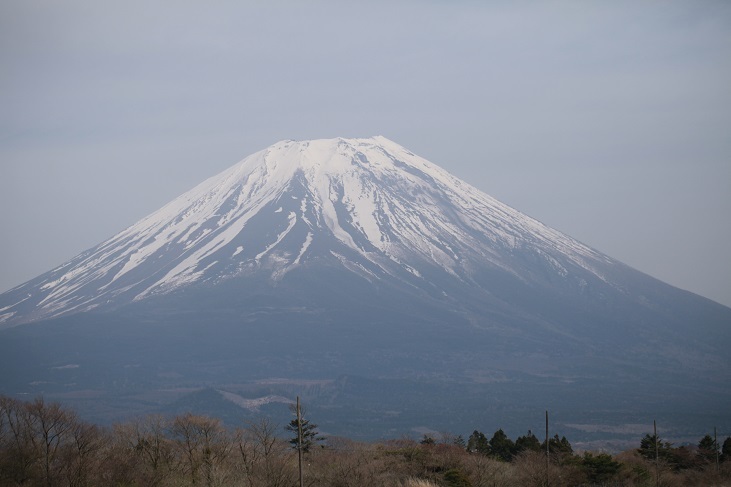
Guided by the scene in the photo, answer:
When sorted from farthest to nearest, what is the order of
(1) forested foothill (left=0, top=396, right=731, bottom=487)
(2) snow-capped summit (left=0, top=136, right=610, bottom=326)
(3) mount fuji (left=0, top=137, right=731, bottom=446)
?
(2) snow-capped summit (left=0, top=136, right=610, bottom=326) < (3) mount fuji (left=0, top=137, right=731, bottom=446) < (1) forested foothill (left=0, top=396, right=731, bottom=487)

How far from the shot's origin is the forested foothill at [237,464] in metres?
34.8

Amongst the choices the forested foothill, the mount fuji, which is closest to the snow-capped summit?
the mount fuji

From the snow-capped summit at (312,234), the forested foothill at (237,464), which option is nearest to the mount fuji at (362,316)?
the snow-capped summit at (312,234)

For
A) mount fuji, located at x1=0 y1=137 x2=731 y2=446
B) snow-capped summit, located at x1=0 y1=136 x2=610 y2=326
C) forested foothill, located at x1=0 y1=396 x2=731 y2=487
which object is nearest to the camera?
forested foothill, located at x1=0 y1=396 x2=731 y2=487

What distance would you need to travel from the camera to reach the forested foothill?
34781mm

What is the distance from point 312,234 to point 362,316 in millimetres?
26170

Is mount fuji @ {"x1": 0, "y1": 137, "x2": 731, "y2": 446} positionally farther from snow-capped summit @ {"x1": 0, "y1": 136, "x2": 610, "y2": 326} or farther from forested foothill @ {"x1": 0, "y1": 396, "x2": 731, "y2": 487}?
→ forested foothill @ {"x1": 0, "y1": 396, "x2": 731, "y2": 487}

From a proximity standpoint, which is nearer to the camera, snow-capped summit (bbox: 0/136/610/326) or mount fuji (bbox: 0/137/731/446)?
mount fuji (bbox: 0/137/731/446)

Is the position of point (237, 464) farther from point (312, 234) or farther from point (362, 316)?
point (312, 234)

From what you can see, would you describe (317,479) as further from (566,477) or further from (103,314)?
(103,314)

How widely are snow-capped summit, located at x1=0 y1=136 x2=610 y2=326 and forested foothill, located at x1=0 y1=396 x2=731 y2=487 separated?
89427mm

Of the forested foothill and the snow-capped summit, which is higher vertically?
the snow-capped summit

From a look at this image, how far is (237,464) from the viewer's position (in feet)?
126

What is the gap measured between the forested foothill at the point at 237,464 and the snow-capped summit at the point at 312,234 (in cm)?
8943
